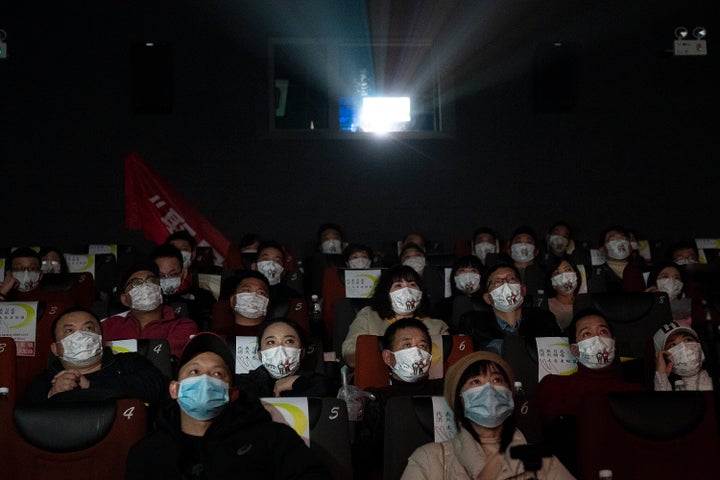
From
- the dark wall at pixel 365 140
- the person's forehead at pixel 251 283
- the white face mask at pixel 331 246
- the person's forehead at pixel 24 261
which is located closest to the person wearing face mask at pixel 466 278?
the person's forehead at pixel 251 283

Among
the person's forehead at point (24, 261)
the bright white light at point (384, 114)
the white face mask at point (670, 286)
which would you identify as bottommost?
the white face mask at point (670, 286)

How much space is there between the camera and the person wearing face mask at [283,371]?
4.56 m

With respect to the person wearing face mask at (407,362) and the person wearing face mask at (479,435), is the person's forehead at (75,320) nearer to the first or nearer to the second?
the person wearing face mask at (407,362)

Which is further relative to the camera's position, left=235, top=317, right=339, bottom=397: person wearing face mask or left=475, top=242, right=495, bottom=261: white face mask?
left=475, top=242, right=495, bottom=261: white face mask

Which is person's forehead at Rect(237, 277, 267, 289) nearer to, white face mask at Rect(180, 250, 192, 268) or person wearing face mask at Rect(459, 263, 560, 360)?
person wearing face mask at Rect(459, 263, 560, 360)

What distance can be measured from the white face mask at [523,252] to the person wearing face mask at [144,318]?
3553 mm

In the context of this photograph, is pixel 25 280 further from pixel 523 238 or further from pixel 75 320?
pixel 523 238

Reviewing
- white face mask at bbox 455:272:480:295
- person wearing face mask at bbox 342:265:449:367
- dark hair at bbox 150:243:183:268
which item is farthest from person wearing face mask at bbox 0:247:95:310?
white face mask at bbox 455:272:480:295

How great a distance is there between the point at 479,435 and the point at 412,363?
1.00 metres

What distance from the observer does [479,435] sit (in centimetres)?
362

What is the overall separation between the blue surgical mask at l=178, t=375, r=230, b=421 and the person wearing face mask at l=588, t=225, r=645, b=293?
14.2ft

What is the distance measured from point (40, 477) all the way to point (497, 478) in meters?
1.70

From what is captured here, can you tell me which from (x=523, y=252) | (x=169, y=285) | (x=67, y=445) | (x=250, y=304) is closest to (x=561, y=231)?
(x=523, y=252)

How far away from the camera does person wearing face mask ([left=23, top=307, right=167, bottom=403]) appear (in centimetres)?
439
